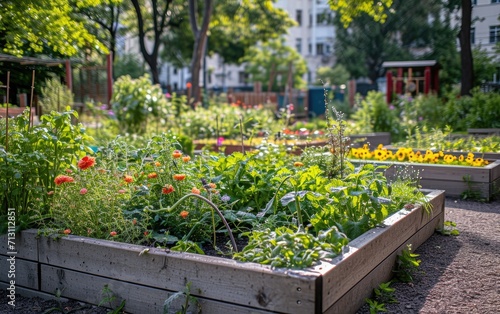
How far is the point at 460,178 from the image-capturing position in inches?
293

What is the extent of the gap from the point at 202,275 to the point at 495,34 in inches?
506

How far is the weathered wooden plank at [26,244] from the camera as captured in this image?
4074 mm

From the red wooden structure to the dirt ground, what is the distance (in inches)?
647

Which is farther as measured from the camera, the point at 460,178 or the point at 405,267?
the point at 460,178

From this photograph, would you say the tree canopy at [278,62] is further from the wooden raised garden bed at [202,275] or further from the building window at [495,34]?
the wooden raised garden bed at [202,275]

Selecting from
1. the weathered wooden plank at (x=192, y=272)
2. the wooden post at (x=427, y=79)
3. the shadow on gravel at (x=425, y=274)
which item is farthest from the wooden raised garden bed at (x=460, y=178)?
the wooden post at (x=427, y=79)

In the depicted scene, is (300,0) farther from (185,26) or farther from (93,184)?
(93,184)

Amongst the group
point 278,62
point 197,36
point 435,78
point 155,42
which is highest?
point 278,62

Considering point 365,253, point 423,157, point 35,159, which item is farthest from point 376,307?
point 423,157

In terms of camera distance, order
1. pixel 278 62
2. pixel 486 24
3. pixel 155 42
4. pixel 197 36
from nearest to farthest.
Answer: pixel 486 24
pixel 197 36
pixel 155 42
pixel 278 62

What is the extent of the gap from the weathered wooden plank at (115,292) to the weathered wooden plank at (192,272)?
33 mm

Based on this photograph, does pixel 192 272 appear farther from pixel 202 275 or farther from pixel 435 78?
pixel 435 78

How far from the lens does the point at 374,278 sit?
3.88 meters

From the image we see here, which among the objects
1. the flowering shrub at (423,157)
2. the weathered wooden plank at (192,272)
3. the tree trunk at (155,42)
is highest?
the tree trunk at (155,42)
